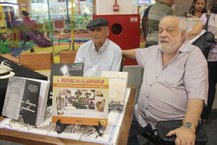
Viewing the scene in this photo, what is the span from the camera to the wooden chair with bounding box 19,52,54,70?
3.13 metres

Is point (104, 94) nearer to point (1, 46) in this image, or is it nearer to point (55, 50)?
point (55, 50)

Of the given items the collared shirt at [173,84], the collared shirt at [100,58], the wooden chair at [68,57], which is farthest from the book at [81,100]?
the wooden chair at [68,57]

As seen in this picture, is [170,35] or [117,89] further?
[170,35]

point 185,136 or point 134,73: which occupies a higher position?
point 185,136

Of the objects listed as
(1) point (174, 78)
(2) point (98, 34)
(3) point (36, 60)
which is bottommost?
(3) point (36, 60)

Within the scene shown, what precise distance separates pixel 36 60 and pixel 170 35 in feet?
6.57

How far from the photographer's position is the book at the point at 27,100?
1178 mm

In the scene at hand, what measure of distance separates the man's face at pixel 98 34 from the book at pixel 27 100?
109 cm

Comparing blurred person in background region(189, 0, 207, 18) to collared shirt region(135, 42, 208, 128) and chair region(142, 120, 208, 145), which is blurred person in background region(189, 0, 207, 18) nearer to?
collared shirt region(135, 42, 208, 128)

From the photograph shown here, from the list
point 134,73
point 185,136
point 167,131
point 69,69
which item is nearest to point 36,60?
point 134,73

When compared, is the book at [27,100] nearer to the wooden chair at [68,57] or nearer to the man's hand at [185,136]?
the man's hand at [185,136]

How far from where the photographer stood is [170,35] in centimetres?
184

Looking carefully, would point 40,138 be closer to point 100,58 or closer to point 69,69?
point 69,69

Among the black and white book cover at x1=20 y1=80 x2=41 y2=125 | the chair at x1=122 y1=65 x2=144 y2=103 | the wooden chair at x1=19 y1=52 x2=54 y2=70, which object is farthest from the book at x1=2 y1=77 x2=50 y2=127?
the chair at x1=122 y1=65 x2=144 y2=103
